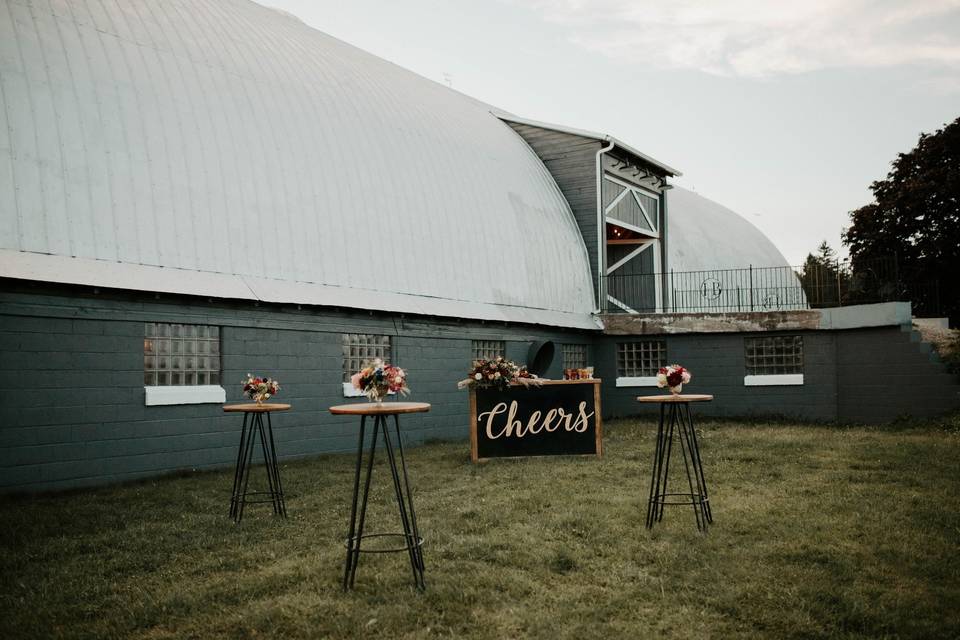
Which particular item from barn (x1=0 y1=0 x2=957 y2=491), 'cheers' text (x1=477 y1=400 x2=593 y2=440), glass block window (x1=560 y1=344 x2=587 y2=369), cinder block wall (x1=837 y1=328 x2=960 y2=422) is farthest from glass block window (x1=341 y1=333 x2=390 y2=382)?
cinder block wall (x1=837 y1=328 x2=960 y2=422)

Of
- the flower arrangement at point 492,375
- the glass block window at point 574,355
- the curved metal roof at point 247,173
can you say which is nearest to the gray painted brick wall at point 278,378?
the glass block window at point 574,355

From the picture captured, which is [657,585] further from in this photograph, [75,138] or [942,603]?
→ [75,138]

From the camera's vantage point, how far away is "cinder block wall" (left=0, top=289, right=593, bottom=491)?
1005 cm

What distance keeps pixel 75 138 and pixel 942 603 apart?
11.7m

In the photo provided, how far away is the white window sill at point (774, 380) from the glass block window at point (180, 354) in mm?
13379

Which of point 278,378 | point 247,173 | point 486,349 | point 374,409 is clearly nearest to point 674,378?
point 374,409

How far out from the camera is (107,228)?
10930 mm

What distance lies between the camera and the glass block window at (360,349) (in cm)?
1477

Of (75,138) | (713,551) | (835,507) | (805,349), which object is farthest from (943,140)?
(75,138)

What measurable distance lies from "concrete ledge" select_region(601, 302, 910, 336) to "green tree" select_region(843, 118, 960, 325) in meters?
10.5

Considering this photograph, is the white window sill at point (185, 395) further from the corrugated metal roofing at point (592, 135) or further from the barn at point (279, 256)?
the corrugated metal roofing at point (592, 135)

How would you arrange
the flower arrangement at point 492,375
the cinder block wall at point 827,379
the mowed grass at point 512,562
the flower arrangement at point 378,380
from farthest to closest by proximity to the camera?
the cinder block wall at point 827,379 → the flower arrangement at point 492,375 → the flower arrangement at point 378,380 → the mowed grass at point 512,562

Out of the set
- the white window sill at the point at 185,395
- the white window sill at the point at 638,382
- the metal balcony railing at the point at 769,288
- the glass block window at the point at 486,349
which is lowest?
the white window sill at the point at 638,382

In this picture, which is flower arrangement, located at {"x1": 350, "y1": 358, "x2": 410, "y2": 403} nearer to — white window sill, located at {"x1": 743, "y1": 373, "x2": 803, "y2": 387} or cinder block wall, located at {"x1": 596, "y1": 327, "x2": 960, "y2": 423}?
cinder block wall, located at {"x1": 596, "y1": 327, "x2": 960, "y2": 423}
